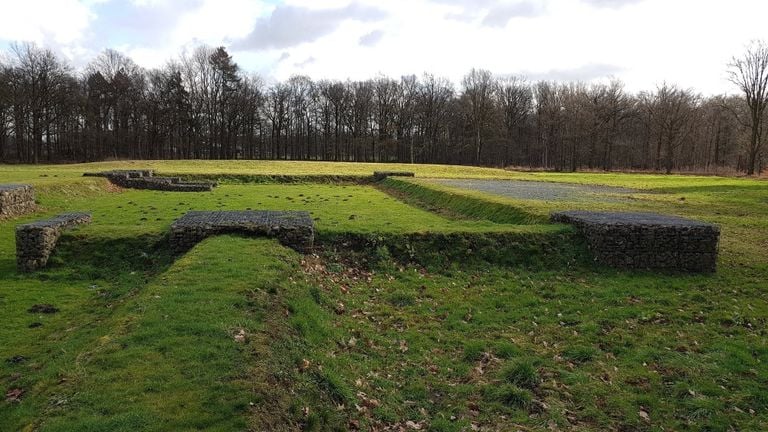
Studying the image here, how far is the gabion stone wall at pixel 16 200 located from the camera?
18031 mm

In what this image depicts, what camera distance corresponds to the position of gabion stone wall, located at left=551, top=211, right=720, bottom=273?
1320cm

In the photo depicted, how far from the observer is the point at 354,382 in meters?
6.95

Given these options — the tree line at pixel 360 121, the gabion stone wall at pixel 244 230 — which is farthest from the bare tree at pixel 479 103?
the gabion stone wall at pixel 244 230

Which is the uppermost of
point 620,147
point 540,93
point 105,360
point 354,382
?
point 540,93

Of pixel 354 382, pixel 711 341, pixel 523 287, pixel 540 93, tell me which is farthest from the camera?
pixel 540 93

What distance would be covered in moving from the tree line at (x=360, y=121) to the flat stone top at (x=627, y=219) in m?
57.1

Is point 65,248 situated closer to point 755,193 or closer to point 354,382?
point 354,382

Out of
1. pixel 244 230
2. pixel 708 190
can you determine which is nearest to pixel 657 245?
pixel 244 230

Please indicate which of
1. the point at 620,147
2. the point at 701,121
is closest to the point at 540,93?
the point at 620,147

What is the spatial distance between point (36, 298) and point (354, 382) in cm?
716

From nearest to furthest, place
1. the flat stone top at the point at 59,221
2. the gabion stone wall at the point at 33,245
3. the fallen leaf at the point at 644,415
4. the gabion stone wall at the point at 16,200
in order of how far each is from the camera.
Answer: the fallen leaf at the point at 644,415 < the gabion stone wall at the point at 33,245 < the flat stone top at the point at 59,221 < the gabion stone wall at the point at 16,200

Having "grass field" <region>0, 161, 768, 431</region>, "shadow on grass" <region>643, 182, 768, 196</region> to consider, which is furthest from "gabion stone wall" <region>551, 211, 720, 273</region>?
"shadow on grass" <region>643, 182, 768, 196</region>

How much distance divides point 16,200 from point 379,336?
17350mm

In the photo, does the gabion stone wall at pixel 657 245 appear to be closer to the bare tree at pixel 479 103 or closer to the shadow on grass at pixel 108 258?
the shadow on grass at pixel 108 258
